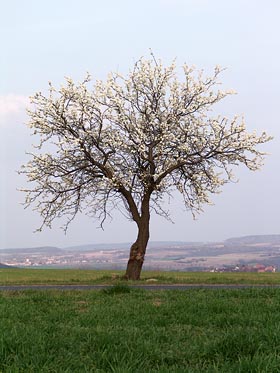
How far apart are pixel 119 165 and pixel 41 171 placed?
14.6 ft

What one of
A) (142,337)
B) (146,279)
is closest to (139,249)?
(146,279)

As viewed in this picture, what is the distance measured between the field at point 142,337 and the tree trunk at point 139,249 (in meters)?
15.7

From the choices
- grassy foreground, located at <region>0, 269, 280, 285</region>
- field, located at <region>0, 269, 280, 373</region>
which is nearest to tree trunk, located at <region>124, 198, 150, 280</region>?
grassy foreground, located at <region>0, 269, 280, 285</region>

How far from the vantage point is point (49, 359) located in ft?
19.8

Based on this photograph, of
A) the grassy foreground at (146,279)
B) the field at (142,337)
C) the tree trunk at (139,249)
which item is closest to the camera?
the field at (142,337)

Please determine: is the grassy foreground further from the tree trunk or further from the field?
the field

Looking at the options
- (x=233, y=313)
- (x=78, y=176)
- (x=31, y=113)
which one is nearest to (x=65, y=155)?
(x=78, y=176)

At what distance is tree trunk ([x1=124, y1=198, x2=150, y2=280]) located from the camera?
90.6 ft

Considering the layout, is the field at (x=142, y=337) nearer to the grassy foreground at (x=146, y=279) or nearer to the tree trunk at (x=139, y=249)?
the grassy foreground at (x=146, y=279)

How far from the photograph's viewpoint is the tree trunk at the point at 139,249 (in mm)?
27625

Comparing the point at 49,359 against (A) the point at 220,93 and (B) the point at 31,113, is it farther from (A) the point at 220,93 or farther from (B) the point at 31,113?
(A) the point at 220,93

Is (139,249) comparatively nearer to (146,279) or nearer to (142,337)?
(146,279)

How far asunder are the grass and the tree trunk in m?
15.7

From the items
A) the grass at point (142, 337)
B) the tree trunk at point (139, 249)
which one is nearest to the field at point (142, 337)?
the grass at point (142, 337)
